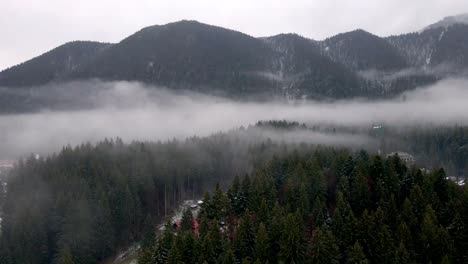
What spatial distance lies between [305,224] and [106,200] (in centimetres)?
6635

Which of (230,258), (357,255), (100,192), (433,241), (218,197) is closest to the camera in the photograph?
(357,255)

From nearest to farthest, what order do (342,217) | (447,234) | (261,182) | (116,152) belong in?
1. (447,234)
2. (342,217)
3. (261,182)
4. (116,152)

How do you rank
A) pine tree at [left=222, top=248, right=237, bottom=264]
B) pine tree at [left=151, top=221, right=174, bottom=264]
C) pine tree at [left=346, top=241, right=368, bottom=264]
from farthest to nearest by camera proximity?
pine tree at [left=151, top=221, right=174, bottom=264]
pine tree at [left=222, top=248, right=237, bottom=264]
pine tree at [left=346, top=241, right=368, bottom=264]

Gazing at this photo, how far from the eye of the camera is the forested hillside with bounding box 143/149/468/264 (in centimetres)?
6550

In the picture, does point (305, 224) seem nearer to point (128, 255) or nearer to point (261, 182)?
point (261, 182)

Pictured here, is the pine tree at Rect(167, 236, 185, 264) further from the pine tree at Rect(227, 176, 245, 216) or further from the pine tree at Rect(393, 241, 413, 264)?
the pine tree at Rect(393, 241, 413, 264)

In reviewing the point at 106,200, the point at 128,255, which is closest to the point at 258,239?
the point at 128,255

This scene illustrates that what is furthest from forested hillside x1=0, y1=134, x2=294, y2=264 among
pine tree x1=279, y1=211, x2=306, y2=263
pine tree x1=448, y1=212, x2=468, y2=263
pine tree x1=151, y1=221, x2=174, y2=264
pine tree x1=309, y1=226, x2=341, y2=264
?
pine tree x1=448, y1=212, x2=468, y2=263

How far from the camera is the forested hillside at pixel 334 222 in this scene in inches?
2579

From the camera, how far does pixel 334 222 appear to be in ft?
233

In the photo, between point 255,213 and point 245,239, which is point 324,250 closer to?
point 245,239

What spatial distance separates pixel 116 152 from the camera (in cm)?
15650

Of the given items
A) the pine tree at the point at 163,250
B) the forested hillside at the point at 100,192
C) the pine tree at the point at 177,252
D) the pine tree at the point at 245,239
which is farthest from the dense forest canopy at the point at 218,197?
the pine tree at the point at 177,252

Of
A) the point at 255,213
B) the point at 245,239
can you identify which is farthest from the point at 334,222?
the point at 245,239
